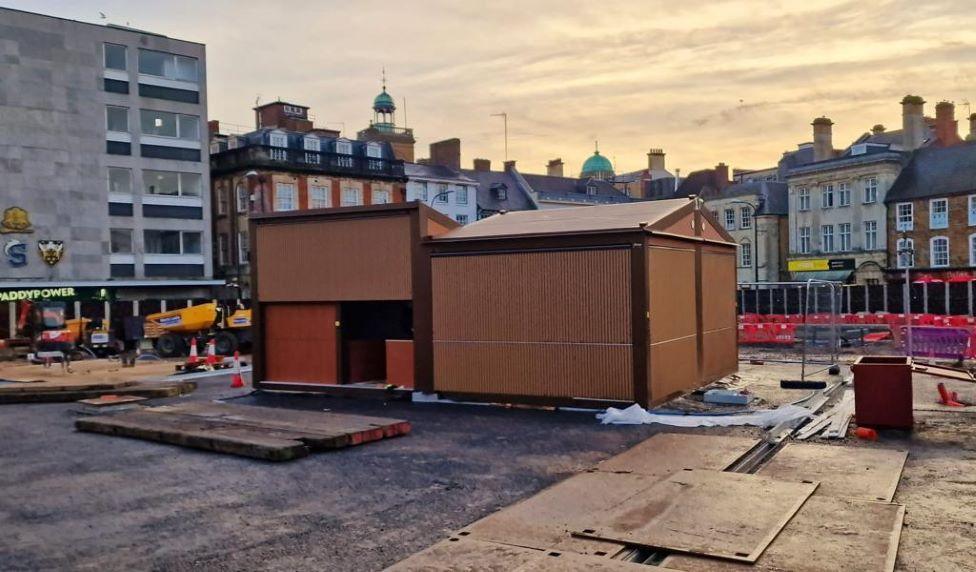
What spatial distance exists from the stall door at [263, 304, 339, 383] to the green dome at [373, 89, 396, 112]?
60.4 meters

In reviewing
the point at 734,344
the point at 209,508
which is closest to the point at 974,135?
the point at 734,344

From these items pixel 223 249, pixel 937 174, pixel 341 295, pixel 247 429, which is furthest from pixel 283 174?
pixel 937 174

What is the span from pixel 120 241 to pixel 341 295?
30516mm

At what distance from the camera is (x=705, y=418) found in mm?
14836

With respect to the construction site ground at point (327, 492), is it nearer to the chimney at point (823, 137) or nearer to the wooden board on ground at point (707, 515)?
the wooden board on ground at point (707, 515)

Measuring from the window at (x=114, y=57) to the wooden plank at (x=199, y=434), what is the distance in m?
34.6

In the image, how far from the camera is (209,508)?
31.8 ft

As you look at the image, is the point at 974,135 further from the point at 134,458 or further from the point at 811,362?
the point at 134,458

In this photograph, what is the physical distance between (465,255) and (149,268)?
3387 centimetres

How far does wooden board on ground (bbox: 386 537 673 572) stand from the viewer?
709cm

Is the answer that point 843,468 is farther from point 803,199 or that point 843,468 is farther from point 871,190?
point 803,199

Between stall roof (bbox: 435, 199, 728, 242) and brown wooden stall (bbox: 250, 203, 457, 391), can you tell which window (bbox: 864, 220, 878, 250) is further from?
brown wooden stall (bbox: 250, 203, 457, 391)

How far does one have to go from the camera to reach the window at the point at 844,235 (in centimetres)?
6050

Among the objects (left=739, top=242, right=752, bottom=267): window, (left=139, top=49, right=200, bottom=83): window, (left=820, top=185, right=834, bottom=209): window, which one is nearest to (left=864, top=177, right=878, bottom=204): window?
(left=820, top=185, right=834, bottom=209): window
